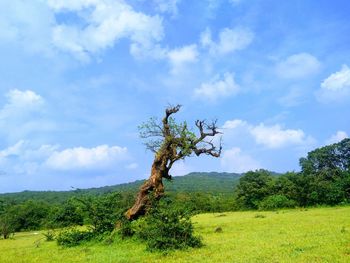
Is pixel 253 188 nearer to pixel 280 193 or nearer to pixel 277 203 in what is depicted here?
pixel 280 193

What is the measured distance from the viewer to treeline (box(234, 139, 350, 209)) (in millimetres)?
58031

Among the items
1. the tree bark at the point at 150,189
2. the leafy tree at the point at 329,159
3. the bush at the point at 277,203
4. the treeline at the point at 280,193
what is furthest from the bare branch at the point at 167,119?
the leafy tree at the point at 329,159

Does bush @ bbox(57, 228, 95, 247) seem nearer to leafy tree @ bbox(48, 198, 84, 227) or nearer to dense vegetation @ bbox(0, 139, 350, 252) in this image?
dense vegetation @ bbox(0, 139, 350, 252)

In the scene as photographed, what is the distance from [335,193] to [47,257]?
45342 mm

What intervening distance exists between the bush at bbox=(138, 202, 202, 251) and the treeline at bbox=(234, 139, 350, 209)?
4015 centimetres

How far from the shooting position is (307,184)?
61438mm

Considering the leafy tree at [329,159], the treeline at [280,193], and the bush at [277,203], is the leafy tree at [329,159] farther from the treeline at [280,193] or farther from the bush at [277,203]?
the bush at [277,203]

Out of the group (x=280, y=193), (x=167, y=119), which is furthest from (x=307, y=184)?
(x=167, y=119)

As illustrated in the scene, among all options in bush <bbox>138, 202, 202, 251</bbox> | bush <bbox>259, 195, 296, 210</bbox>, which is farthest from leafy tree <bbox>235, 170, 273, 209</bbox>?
bush <bbox>138, 202, 202, 251</bbox>

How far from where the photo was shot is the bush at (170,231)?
19.4 m

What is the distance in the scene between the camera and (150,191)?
27.0 metres

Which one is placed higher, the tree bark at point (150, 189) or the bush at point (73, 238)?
the tree bark at point (150, 189)

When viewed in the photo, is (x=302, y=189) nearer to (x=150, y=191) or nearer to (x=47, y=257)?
(x=150, y=191)

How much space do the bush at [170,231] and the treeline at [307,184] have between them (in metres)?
40.2
